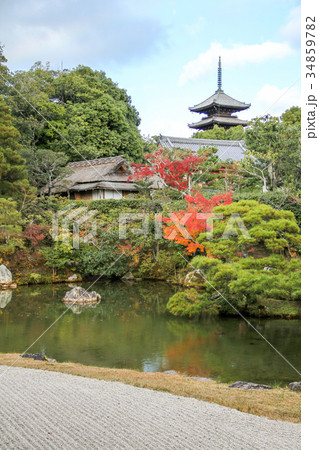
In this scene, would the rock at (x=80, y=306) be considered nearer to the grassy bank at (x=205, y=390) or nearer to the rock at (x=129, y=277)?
the rock at (x=129, y=277)

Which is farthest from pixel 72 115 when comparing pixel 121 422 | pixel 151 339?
pixel 121 422

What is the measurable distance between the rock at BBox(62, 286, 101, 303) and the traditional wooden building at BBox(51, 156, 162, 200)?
7.48 metres

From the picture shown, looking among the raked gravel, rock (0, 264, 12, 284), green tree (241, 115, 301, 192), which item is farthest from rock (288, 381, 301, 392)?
rock (0, 264, 12, 284)

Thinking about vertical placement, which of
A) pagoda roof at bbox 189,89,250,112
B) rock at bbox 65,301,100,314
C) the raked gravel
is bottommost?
rock at bbox 65,301,100,314

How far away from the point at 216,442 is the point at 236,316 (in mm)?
7344

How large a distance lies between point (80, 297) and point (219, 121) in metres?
20.8

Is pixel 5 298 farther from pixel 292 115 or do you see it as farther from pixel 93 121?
pixel 292 115

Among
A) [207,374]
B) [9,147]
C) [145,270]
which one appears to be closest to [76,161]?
[9,147]

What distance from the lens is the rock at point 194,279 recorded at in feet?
43.9

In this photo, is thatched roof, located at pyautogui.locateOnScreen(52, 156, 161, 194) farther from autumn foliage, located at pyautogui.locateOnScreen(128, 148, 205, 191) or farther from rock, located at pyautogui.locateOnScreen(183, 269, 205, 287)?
rock, located at pyautogui.locateOnScreen(183, 269, 205, 287)

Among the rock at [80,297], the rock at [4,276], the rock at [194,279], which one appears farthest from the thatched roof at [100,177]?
the rock at [80,297]

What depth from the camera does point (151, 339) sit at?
28.5 ft

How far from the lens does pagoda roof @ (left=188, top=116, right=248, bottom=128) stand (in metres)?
30.3

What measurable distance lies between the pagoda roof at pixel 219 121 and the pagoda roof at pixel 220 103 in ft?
2.49
